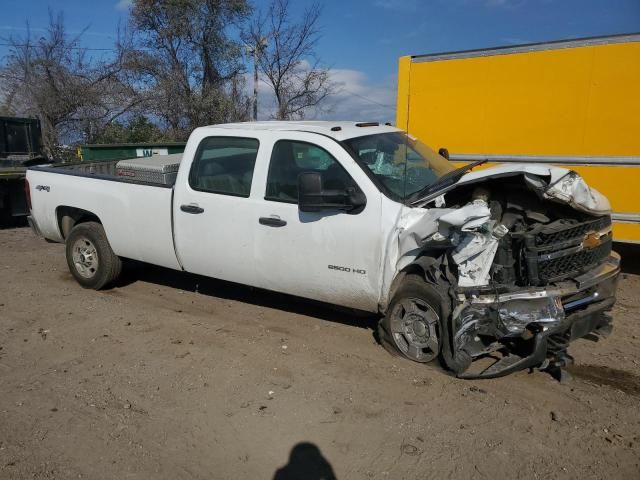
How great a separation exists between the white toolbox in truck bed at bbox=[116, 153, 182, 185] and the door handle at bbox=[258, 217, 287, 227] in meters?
1.49

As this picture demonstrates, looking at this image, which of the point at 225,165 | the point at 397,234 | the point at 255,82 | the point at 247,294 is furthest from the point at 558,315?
the point at 255,82

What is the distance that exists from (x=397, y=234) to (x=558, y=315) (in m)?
A: 1.28

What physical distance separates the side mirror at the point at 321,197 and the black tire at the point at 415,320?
72 cm

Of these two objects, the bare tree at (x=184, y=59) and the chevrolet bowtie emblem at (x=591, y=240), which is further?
the bare tree at (x=184, y=59)

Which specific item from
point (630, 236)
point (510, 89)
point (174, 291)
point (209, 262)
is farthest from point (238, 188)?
point (630, 236)

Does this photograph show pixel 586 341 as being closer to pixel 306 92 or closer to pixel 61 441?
pixel 61 441

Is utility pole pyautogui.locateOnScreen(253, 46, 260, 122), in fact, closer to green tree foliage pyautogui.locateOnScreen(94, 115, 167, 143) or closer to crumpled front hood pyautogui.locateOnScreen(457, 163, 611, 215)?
green tree foliage pyautogui.locateOnScreen(94, 115, 167, 143)

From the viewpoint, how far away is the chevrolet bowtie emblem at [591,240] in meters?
3.93

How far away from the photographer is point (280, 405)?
12.2 feet

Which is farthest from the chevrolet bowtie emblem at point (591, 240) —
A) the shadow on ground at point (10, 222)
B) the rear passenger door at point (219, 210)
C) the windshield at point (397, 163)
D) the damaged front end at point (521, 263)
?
the shadow on ground at point (10, 222)

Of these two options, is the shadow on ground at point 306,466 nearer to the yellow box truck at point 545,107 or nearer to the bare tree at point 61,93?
the yellow box truck at point 545,107

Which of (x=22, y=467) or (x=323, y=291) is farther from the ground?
(x=323, y=291)

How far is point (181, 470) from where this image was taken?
10.0ft

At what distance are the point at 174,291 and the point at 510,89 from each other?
4.83 m
